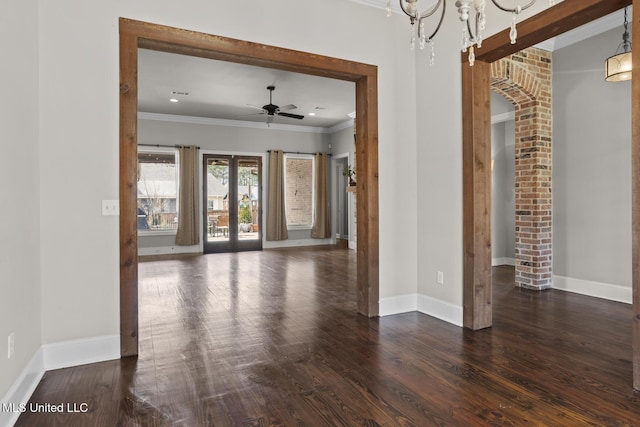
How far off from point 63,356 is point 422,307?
3.10 meters

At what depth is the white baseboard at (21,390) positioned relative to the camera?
→ 6.13 ft

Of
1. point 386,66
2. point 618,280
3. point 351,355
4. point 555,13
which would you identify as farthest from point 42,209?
point 618,280

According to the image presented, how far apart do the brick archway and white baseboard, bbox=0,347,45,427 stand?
5160 millimetres

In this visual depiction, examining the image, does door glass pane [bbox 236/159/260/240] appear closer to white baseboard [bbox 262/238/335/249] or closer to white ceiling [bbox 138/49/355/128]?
white baseboard [bbox 262/238/335/249]

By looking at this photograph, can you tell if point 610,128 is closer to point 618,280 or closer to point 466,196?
point 618,280

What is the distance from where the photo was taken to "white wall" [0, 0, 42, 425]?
191cm

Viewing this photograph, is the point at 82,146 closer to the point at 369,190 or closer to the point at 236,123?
the point at 369,190

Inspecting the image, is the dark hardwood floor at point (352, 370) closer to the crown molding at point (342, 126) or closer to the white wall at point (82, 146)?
the white wall at point (82, 146)

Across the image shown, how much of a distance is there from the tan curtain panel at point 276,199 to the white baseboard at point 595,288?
6.25 meters

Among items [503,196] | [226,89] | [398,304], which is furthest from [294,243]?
[398,304]

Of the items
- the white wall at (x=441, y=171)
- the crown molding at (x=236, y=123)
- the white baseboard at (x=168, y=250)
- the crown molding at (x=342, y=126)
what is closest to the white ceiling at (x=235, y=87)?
Answer: the crown molding at (x=236, y=123)

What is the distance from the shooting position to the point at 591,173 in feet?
15.0

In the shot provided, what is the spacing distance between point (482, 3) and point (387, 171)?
202 centimetres

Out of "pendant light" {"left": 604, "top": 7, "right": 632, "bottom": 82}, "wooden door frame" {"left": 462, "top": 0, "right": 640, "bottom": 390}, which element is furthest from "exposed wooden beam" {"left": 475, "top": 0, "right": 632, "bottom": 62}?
"pendant light" {"left": 604, "top": 7, "right": 632, "bottom": 82}
